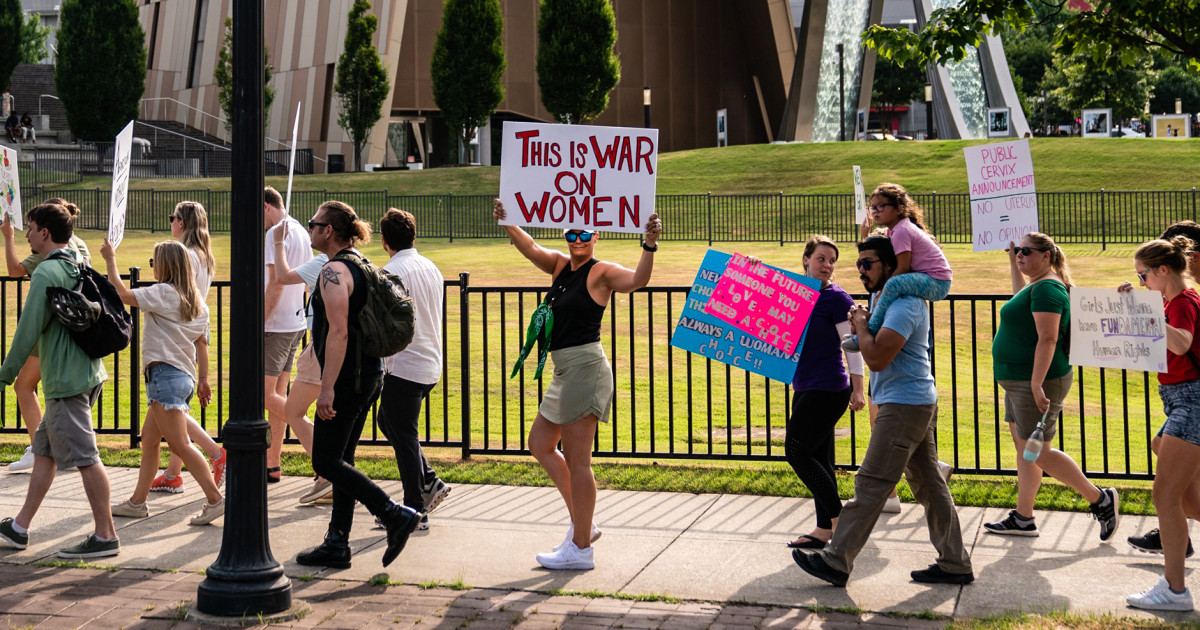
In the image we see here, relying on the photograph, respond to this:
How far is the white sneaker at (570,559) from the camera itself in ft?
20.0

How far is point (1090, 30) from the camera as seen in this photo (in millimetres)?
7004

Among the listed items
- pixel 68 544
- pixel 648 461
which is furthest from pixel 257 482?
pixel 648 461

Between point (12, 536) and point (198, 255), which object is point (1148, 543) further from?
point (12, 536)

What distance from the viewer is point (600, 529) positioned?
6891mm

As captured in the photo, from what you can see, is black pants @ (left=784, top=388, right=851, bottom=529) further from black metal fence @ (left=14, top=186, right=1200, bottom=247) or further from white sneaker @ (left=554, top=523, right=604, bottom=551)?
black metal fence @ (left=14, top=186, right=1200, bottom=247)

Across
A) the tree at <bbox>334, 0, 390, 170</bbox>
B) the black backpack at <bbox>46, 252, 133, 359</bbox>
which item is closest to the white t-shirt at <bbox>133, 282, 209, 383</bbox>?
the black backpack at <bbox>46, 252, 133, 359</bbox>

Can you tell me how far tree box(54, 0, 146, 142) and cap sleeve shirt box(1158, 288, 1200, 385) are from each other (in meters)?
40.7

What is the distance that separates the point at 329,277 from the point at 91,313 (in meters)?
1.43

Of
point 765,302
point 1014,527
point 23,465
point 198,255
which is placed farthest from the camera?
point 23,465

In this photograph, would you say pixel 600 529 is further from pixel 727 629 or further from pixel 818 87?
pixel 818 87

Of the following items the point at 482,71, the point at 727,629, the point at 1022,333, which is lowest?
the point at 727,629

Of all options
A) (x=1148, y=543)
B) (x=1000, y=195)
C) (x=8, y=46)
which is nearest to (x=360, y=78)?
(x=8, y=46)

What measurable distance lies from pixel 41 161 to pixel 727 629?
127 feet

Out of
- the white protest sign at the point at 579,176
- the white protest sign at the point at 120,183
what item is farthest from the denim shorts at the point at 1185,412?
the white protest sign at the point at 120,183
